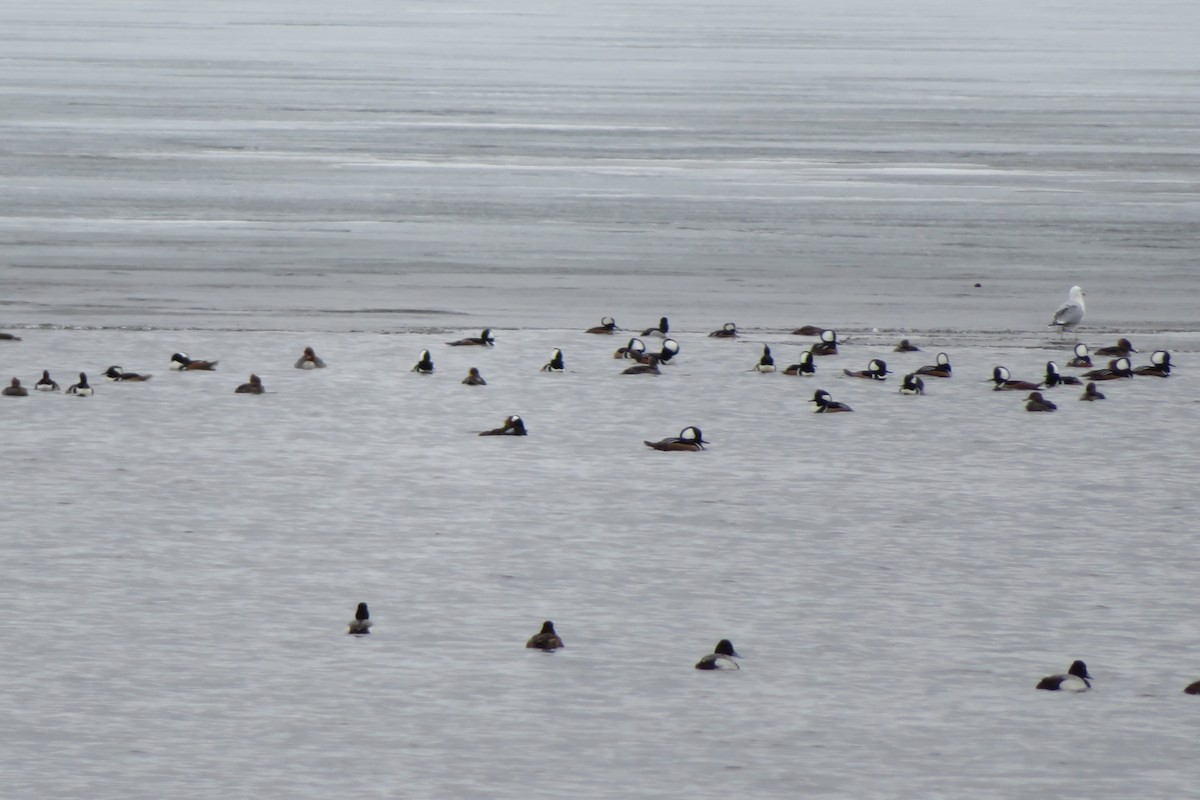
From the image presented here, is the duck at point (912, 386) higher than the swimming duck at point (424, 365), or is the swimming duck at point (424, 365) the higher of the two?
the swimming duck at point (424, 365)

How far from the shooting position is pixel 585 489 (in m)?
12.0

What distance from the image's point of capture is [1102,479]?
1237 cm

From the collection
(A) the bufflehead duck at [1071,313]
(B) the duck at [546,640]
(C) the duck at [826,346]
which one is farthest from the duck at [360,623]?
(A) the bufflehead duck at [1071,313]

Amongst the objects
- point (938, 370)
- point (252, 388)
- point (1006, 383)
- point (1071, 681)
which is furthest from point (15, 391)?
point (1071, 681)

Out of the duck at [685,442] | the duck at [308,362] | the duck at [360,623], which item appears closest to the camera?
the duck at [360,623]

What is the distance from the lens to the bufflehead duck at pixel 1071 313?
57.7 feet

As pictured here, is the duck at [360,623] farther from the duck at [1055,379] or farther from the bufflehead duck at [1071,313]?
the bufflehead duck at [1071,313]

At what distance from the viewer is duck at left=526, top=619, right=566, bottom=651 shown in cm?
875

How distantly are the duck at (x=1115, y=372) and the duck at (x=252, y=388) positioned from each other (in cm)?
630

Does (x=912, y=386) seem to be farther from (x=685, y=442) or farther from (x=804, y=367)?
(x=685, y=442)

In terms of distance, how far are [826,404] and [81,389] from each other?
A: 17.4 feet

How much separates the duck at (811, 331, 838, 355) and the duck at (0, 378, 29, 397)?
6.09m

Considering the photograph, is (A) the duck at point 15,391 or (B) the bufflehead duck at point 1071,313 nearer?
(A) the duck at point 15,391

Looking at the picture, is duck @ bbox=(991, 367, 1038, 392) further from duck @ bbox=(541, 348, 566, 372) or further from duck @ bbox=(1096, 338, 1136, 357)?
duck @ bbox=(541, 348, 566, 372)
